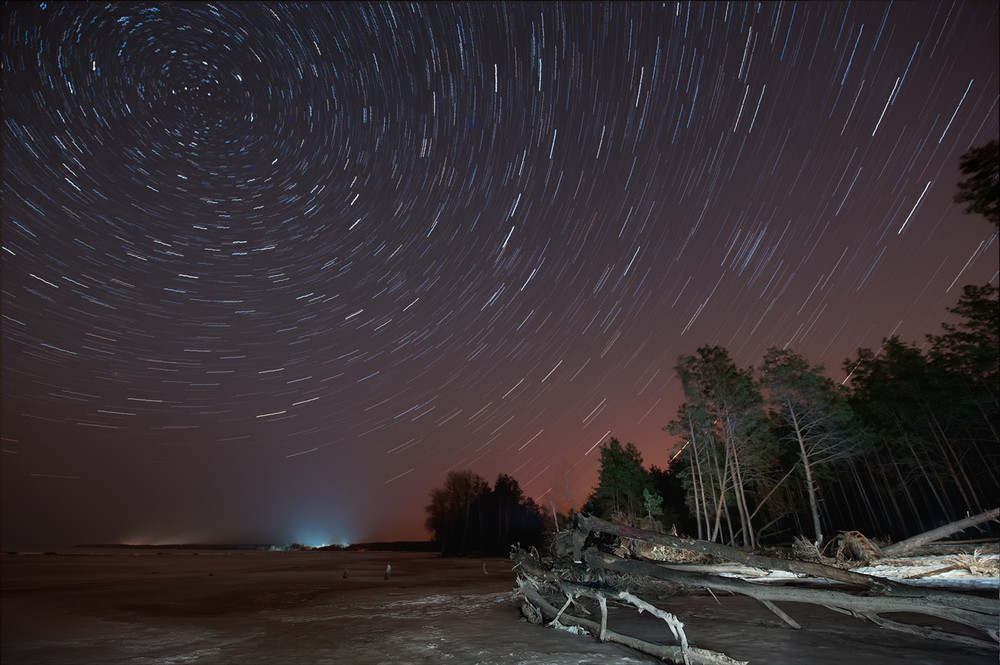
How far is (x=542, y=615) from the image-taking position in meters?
11.1

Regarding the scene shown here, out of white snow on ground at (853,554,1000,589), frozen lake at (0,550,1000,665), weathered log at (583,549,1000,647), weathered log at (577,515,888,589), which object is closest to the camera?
weathered log at (583,549,1000,647)

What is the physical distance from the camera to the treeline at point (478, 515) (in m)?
88.4

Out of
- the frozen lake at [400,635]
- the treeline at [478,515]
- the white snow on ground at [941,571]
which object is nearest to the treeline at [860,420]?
the white snow on ground at [941,571]

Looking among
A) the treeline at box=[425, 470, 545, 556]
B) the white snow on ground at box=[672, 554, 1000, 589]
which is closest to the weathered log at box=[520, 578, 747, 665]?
the white snow on ground at box=[672, 554, 1000, 589]

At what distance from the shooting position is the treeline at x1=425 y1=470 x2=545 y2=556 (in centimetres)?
8844

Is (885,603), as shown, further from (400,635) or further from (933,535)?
(933,535)

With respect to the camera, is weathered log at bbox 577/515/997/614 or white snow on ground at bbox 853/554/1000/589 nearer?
weathered log at bbox 577/515/997/614

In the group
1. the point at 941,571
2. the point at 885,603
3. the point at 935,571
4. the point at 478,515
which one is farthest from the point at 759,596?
the point at 478,515

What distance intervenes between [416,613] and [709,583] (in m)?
11.2

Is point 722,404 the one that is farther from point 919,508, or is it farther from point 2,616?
point 2,616

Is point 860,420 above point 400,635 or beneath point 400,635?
above

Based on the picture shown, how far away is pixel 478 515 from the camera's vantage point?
303ft

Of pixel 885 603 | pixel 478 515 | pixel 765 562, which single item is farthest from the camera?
pixel 478 515

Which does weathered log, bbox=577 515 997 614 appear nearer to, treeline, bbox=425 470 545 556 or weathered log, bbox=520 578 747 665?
weathered log, bbox=520 578 747 665
